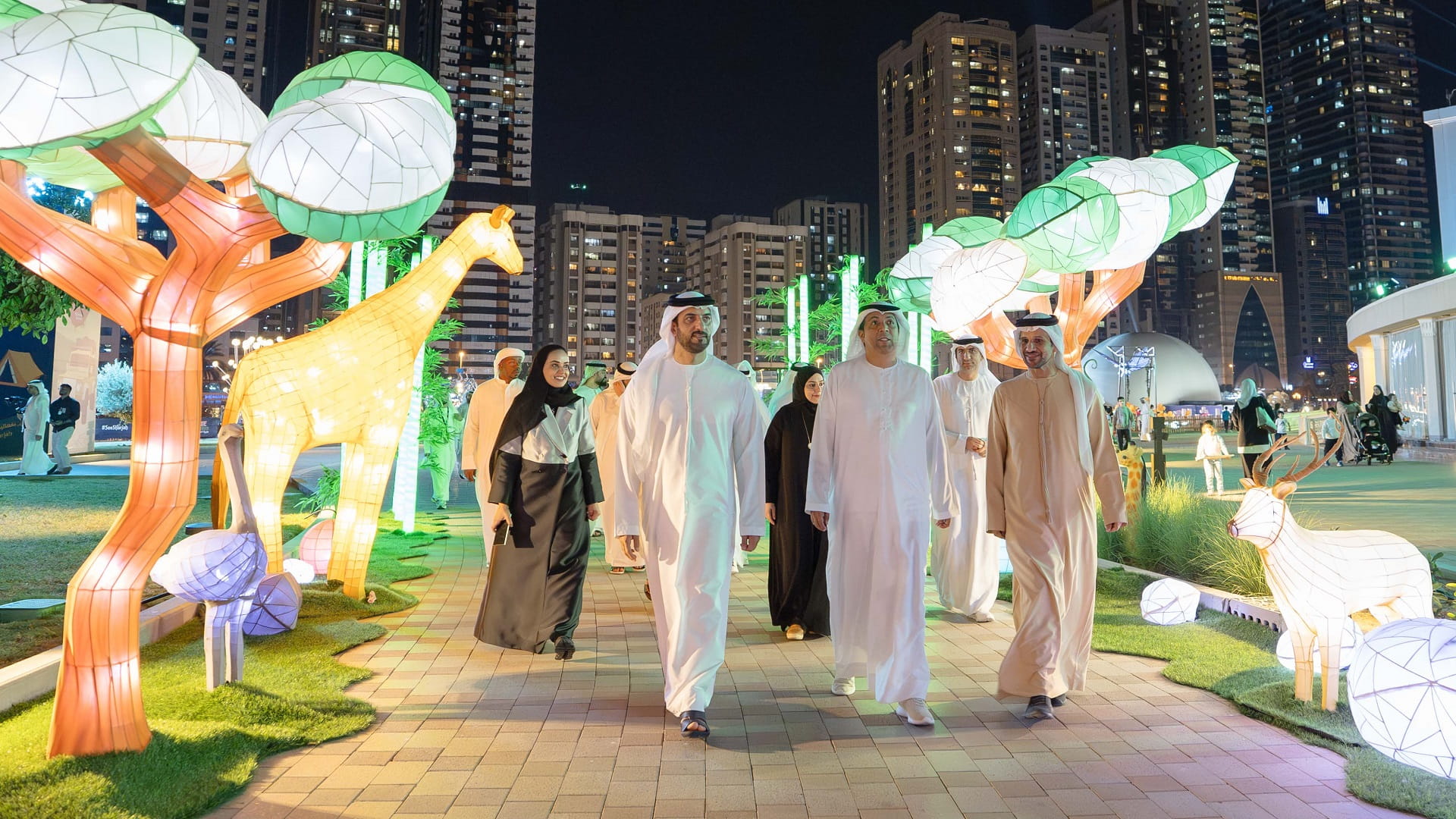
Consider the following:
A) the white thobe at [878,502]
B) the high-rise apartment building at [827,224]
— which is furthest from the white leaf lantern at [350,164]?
the high-rise apartment building at [827,224]

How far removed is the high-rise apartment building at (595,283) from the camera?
357ft

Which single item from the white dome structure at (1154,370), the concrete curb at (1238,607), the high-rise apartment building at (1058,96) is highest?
the high-rise apartment building at (1058,96)

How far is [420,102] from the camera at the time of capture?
3.66m

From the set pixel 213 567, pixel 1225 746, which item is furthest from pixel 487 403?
pixel 1225 746

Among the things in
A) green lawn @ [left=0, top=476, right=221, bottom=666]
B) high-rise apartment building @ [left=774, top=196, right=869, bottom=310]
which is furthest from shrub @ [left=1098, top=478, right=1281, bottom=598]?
high-rise apartment building @ [left=774, top=196, right=869, bottom=310]

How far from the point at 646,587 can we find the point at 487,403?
2123mm

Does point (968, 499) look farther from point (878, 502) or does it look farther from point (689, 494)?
point (689, 494)

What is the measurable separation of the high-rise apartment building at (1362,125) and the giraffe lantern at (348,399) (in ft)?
425

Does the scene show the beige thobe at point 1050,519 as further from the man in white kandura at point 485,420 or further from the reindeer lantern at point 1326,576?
the man in white kandura at point 485,420

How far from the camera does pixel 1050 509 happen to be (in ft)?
14.2

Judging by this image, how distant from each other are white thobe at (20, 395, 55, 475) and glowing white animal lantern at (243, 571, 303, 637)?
14.3 m

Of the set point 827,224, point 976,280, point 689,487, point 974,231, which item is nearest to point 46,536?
point 689,487

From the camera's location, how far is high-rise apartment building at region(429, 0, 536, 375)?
98625mm

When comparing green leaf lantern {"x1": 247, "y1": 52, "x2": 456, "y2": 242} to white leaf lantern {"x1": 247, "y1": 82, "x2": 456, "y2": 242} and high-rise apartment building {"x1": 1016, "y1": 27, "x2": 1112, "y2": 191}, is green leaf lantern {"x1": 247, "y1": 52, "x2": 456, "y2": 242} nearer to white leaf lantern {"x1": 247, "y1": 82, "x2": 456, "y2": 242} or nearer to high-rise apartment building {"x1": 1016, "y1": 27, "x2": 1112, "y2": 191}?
white leaf lantern {"x1": 247, "y1": 82, "x2": 456, "y2": 242}
